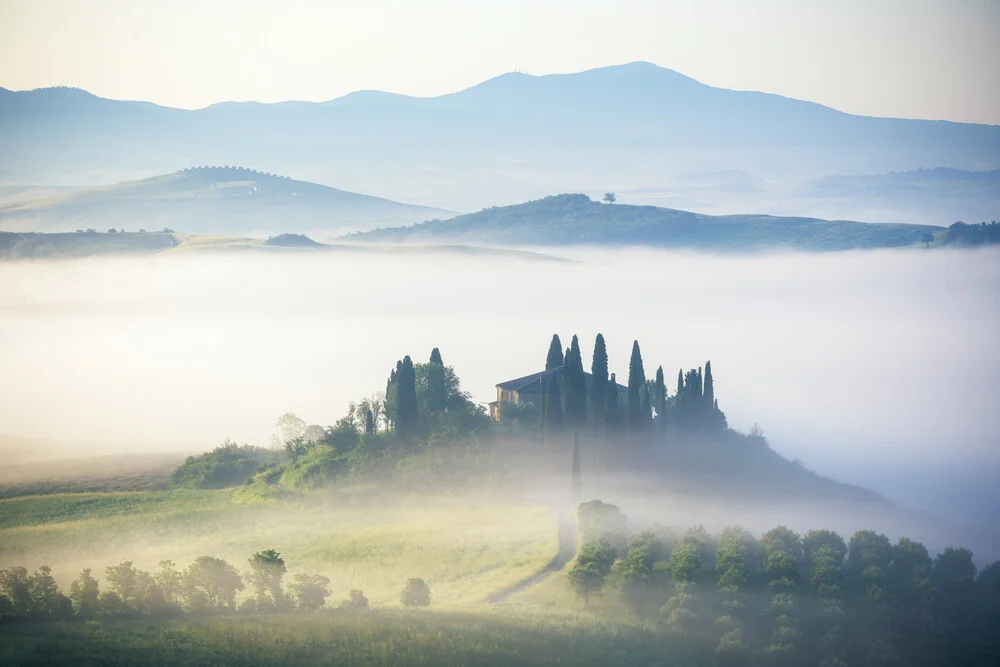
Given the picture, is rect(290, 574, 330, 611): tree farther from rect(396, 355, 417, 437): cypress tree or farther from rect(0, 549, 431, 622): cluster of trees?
rect(396, 355, 417, 437): cypress tree

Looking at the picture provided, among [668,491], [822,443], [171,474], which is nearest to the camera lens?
[668,491]

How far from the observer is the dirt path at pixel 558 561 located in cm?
7825

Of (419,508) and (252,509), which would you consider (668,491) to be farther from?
(252,509)

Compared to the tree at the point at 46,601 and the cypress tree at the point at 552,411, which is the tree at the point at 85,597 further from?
the cypress tree at the point at 552,411

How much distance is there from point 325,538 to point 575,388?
3155cm

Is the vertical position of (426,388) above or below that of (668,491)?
above

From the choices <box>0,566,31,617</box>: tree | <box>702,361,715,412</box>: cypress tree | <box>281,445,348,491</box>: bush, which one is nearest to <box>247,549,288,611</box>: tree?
<box>0,566,31,617</box>: tree

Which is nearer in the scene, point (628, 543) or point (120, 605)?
point (120, 605)

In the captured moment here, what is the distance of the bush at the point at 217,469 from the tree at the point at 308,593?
4433 cm

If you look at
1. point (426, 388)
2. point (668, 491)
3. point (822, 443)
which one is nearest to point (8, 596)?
point (426, 388)

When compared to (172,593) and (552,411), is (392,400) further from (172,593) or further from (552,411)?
(172,593)

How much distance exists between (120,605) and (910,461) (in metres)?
149

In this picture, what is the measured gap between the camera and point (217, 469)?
120 m

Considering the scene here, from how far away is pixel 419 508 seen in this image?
319ft
